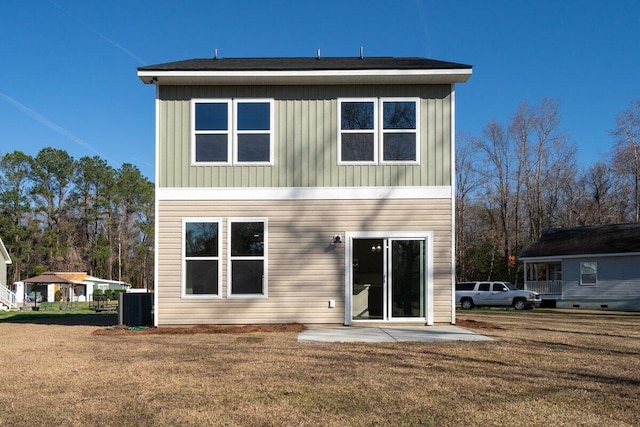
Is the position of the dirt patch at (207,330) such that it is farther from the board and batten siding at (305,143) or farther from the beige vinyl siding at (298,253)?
the board and batten siding at (305,143)

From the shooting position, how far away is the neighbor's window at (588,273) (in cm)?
2665

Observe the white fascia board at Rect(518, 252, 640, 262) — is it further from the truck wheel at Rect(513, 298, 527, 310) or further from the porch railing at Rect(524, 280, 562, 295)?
the truck wheel at Rect(513, 298, 527, 310)

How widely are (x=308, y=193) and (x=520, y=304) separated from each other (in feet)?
53.9

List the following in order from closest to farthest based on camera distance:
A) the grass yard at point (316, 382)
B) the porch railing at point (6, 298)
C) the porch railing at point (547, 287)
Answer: the grass yard at point (316, 382) → the porch railing at point (547, 287) → the porch railing at point (6, 298)

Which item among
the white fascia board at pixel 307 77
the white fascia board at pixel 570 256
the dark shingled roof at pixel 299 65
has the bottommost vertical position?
the white fascia board at pixel 570 256

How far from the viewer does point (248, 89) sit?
12.9 metres

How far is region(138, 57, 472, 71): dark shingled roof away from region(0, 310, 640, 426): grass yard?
5.88m

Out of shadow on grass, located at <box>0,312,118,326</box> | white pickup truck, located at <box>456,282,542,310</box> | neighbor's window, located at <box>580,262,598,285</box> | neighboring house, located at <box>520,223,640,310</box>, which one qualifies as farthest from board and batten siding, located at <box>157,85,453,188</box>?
neighbor's window, located at <box>580,262,598,285</box>

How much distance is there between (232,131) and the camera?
1275 cm

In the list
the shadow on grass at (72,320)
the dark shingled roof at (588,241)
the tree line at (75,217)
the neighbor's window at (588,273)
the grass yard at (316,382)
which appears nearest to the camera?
the grass yard at (316,382)

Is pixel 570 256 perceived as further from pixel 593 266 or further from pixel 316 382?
pixel 316 382

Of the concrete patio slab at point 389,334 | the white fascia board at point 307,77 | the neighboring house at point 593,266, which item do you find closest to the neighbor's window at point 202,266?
the concrete patio slab at point 389,334

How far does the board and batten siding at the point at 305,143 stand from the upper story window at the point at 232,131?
15 centimetres

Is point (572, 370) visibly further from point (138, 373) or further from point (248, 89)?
point (248, 89)
